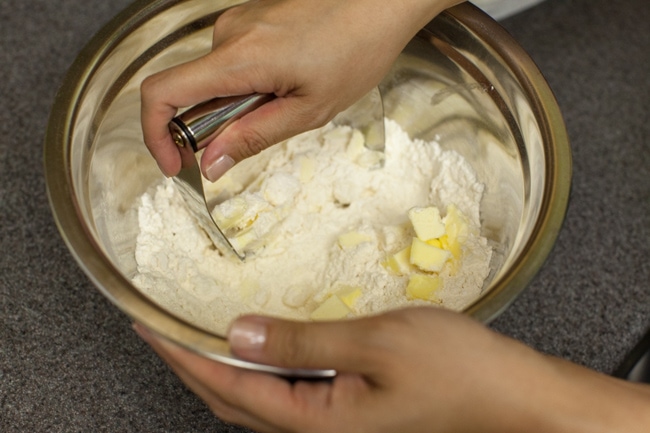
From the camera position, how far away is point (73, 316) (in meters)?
0.86

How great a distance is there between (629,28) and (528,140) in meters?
0.62

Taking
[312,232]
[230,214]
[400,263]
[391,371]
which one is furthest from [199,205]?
[391,371]

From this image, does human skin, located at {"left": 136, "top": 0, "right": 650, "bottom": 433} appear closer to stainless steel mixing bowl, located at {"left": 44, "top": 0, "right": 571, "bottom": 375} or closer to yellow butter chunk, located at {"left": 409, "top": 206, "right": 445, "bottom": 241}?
stainless steel mixing bowl, located at {"left": 44, "top": 0, "right": 571, "bottom": 375}

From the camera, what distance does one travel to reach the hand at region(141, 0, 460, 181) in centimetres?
68

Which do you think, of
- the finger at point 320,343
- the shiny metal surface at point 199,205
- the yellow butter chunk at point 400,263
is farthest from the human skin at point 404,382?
the yellow butter chunk at point 400,263

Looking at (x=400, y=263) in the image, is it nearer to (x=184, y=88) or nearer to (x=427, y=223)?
(x=427, y=223)

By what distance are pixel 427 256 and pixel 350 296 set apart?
97mm

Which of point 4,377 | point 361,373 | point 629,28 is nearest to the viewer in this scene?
point 361,373

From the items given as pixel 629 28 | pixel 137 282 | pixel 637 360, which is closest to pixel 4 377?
pixel 137 282

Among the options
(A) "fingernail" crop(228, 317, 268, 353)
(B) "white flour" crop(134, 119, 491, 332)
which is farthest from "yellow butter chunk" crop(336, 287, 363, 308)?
(A) "fingernail" crop(228, 317, 268, 353)

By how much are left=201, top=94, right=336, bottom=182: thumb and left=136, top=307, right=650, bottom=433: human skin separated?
0.25 m

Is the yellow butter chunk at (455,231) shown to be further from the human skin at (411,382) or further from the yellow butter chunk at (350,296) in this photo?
the human skin at (411,382)

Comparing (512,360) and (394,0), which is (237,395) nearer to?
(512,360)

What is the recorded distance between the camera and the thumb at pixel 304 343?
1.74ft
